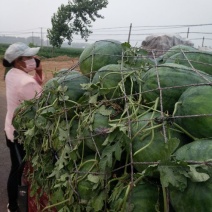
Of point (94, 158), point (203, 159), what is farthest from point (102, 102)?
point (203, 159)

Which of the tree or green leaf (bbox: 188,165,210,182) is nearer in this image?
green leaf (bbox: 188,165,210,182)

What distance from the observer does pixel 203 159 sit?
1291 mm

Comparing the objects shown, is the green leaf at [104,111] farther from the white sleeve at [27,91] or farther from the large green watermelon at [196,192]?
the white sleeve at [27,91]

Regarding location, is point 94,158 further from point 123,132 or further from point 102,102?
point 123,132

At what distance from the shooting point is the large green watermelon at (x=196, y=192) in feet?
4.09

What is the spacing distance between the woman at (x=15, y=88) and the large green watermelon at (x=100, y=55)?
0.87 metres

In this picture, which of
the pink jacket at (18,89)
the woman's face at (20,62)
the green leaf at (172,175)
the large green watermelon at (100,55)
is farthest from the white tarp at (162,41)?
the green leaf at (172,175)

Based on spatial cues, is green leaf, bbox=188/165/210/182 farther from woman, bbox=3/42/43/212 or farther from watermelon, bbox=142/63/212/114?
woman, bbox=3/42/43/212

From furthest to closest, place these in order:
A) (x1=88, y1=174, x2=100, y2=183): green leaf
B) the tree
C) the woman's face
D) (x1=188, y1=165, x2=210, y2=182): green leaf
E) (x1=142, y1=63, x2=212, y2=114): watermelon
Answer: the tree
the woman's face
(x1=142, y1=63, x2=212, y2=114): watermelon
(x1=88, y1=174, x2=100, y2=183): green leaf
(x1=188, y1=165, x2=210, y2=182): green leaf

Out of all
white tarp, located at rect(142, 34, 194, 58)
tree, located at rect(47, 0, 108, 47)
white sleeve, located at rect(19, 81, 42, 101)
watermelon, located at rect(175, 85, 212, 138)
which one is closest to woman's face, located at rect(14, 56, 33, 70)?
white sleeve, located at rect(19, 81, 42, 101)

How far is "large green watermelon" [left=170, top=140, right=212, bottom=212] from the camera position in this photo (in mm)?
1248

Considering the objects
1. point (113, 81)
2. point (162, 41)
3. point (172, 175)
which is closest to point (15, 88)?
point (113, 81)

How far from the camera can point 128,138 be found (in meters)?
1.43

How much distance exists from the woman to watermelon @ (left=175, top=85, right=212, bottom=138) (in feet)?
6.34
